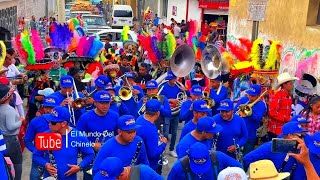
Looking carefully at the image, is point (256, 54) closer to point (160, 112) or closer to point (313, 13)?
point (313, 13)

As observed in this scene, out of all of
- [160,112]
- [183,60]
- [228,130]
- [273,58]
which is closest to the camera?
[228,130]

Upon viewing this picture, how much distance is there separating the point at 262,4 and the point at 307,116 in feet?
11.0

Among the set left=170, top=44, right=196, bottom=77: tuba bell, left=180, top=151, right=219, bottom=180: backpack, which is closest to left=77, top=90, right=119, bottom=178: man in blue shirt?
left=180, top=151, right=219, bottom=180: backpack

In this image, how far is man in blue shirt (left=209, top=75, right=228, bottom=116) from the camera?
881cm

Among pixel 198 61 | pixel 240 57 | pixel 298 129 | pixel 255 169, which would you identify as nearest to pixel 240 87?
pixel 240 57

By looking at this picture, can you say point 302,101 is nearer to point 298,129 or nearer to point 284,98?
point 284,98

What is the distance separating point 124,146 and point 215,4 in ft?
74.1

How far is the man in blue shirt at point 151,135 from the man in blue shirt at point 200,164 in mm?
1145

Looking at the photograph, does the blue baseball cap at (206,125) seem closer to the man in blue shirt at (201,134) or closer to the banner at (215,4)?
the man in blue shirt at (201,134)

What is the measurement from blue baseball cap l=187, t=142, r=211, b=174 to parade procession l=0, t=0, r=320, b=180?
0.04ft

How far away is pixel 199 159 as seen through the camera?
465 centimetres

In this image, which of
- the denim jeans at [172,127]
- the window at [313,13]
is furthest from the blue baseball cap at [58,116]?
the window at [313,13]

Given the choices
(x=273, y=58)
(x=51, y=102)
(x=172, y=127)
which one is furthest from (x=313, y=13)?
(x=51, y=102)

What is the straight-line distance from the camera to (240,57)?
1106cm
